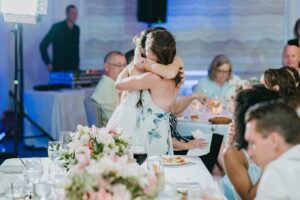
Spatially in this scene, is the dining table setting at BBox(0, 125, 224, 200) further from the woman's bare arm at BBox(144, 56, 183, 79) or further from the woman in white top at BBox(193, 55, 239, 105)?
the woman in white top at BBox(193, 55, 239, 105)

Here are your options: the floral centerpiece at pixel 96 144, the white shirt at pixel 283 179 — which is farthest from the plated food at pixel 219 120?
the white shirt at pixel 283 179

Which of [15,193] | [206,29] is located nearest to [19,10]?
[15,193]

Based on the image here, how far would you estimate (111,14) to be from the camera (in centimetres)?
854

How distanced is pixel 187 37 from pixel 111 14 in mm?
1203

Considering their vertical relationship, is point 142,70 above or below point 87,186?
above

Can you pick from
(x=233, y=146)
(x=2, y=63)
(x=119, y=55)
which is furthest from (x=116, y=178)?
(x=2, y=63)

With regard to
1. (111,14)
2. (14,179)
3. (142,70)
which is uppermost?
(111,14)

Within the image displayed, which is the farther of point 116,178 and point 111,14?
point 111,14

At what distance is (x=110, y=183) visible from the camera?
182 centimetres

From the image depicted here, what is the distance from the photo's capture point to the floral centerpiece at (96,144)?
2.65 m

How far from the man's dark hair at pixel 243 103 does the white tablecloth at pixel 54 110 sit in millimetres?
4171

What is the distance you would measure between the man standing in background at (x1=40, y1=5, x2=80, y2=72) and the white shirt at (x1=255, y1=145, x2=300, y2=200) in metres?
6.10

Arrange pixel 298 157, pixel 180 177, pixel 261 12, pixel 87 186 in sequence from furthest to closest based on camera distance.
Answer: pixel 261 12, pixel 180 177, pixel 298 157, pixel 87 186

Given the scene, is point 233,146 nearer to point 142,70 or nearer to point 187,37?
point 142,70
